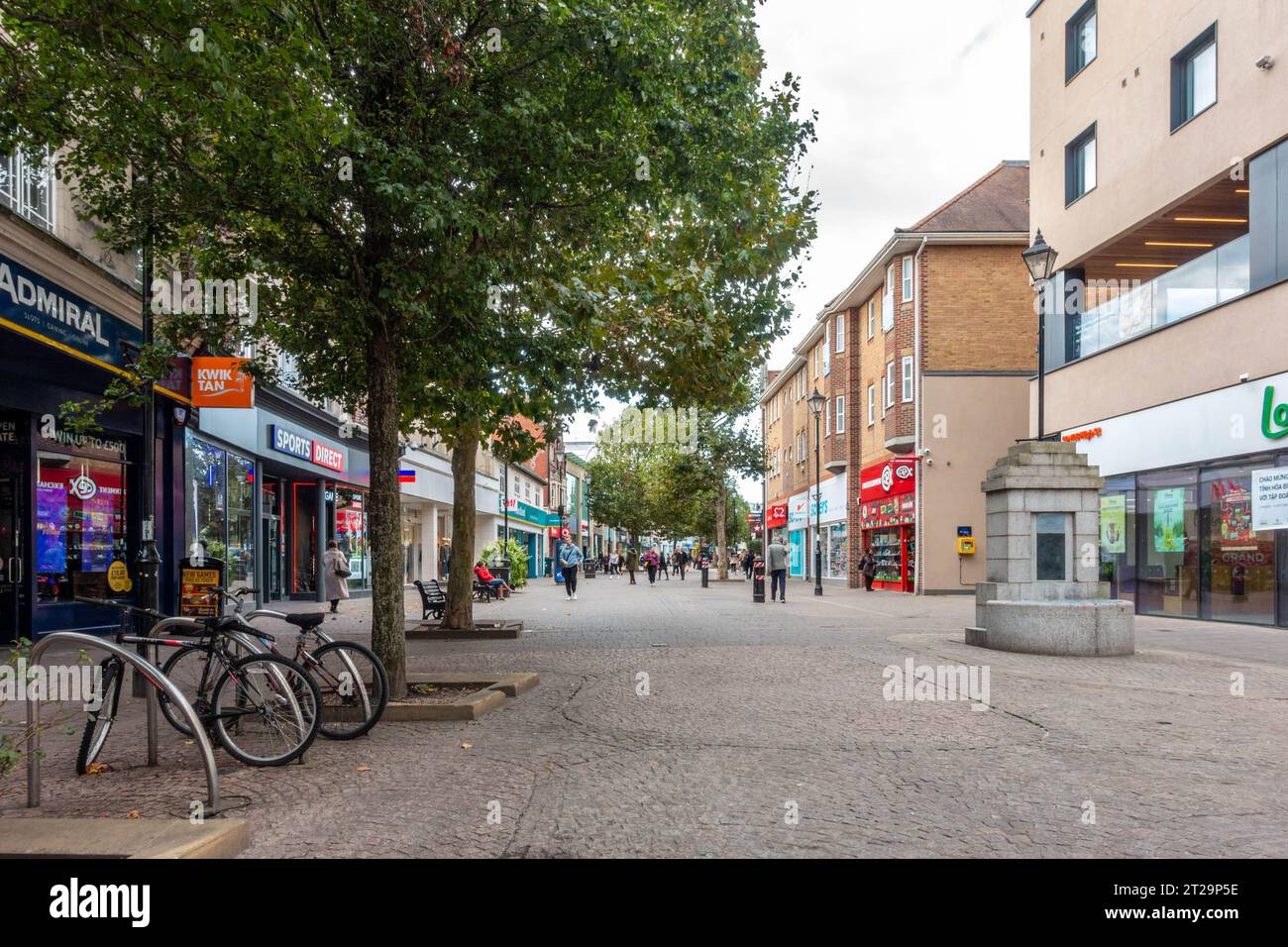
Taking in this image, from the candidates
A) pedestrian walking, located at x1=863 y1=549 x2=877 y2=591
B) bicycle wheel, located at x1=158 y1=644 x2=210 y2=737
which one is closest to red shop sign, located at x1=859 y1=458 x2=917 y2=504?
pedestrian walking, located at x1=863 y1=549 x2=877 y2=591

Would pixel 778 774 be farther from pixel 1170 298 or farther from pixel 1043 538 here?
pixel 1170 298

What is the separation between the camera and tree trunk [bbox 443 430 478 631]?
16.1m

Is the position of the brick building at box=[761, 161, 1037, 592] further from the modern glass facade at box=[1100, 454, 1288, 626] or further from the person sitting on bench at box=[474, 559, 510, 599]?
the person sitting on bench at box=[474, 559, 510, 599]

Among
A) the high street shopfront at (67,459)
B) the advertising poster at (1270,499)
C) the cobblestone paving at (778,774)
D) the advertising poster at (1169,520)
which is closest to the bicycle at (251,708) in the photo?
the cobblestone paving at (778,774)

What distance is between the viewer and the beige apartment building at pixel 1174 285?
1611 cm

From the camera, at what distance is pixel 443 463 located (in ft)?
128

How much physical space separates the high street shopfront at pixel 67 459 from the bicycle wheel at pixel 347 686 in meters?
5.75

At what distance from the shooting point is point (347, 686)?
24.3 feet

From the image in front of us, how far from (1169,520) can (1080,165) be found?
895 centimetres

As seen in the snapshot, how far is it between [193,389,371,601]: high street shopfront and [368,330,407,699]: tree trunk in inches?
300

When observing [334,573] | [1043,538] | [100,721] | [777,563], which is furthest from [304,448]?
[100,721]

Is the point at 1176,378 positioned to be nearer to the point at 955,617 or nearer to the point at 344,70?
the point at 955,617

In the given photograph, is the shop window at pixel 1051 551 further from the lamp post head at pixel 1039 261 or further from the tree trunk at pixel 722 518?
the tree trunk at pixel 722 518

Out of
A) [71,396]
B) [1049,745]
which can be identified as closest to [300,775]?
[1049,745]
